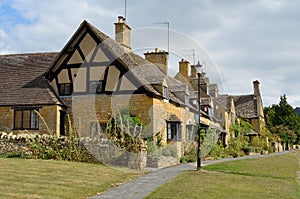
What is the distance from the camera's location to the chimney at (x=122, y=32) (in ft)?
95.6

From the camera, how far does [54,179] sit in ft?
45.8

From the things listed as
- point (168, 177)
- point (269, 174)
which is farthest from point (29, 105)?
point (269, 174)

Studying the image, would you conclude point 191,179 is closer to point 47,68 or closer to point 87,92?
point 87,92

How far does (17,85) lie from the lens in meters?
26.7

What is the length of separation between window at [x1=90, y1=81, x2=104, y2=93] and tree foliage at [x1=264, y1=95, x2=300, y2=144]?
41.3 meters

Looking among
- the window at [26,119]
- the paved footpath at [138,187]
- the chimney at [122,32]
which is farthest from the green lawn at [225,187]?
the chimney at [122,32]

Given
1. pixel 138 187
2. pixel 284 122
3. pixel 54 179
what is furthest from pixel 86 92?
pixel 284 122

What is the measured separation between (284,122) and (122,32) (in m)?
43.2

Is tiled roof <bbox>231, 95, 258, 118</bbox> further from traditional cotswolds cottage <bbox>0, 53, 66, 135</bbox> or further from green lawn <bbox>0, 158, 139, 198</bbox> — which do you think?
green lawn <bbox>0, 158, 139, 198</bbox>

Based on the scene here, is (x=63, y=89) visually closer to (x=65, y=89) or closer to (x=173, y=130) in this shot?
(x=65, y=89)

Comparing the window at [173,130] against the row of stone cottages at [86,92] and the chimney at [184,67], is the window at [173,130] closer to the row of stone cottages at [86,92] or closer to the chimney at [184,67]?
the row of stone cottages at [86,92]

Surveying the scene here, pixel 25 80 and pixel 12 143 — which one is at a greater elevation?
pixel 25 80

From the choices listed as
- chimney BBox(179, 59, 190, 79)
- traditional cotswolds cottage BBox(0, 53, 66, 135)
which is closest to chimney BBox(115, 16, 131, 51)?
traditional cotswolds cottage BBox(0, 53, 66, 135)

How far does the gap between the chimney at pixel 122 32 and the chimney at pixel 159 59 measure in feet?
12.4
